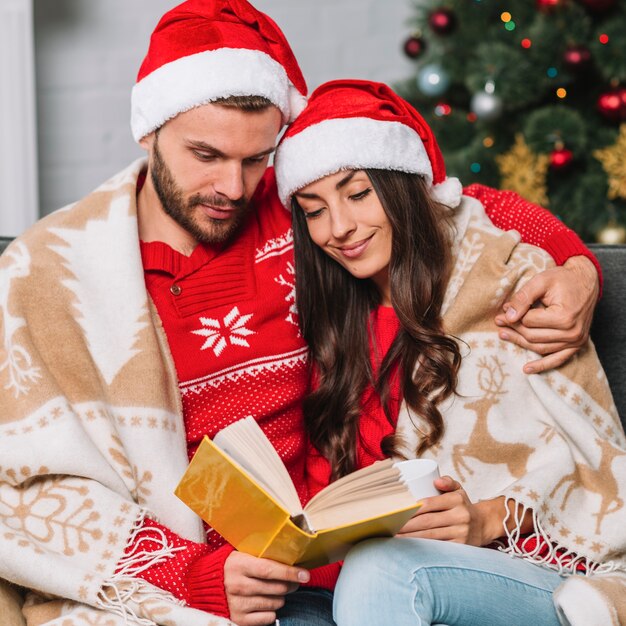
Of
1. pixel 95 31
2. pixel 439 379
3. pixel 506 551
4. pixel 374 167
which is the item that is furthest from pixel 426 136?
pixel 95 31

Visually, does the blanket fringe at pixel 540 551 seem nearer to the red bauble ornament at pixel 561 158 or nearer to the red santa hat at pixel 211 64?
the red santa hat at pixel 211 64

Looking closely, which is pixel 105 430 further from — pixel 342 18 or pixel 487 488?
pixel 342 18

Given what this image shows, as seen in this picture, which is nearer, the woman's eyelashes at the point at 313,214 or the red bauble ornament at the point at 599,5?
the woman's eyelashes at the point at 313,214

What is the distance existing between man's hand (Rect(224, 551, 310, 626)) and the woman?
0.79 feet

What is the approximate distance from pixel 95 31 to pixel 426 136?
5.05 feet

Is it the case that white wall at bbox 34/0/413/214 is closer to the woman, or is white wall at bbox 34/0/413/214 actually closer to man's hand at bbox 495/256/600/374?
the woman

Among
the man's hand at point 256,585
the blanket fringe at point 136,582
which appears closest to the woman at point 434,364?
the man's hand at point 256,585

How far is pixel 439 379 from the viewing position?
1.63 meters

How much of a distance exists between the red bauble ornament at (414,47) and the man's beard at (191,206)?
4.60 ft

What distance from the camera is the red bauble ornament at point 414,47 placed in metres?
2.87

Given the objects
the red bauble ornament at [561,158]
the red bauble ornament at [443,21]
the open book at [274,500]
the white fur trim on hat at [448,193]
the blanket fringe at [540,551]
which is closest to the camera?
the open book at [274,500]

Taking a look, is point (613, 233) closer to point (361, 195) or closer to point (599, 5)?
point (599, 5)

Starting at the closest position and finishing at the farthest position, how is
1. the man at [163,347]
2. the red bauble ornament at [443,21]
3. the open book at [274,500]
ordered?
1. the open book at [274,500]
2. the man at [163,347]
3. the red bauble ornament at [443,21]

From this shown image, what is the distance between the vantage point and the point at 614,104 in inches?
101
